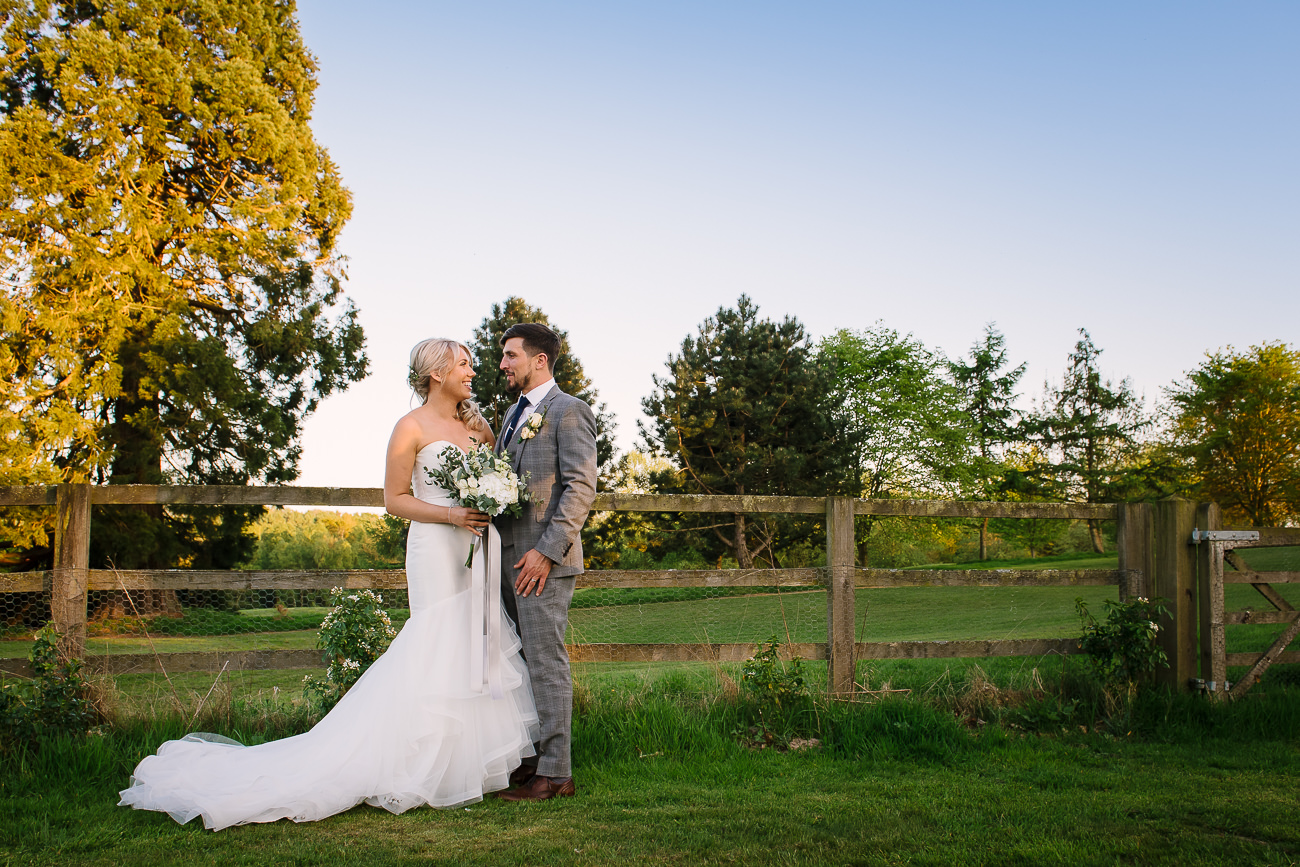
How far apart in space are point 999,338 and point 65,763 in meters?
48.0

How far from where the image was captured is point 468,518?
12.2ft

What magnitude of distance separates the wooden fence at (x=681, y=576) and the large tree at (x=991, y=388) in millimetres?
39716

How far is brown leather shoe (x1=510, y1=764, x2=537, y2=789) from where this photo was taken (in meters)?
3.85

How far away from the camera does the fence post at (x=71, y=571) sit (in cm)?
444

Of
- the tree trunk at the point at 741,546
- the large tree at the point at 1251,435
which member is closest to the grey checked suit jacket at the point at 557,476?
the tree trunk at the point at 741,546

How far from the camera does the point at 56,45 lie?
47.9 ft

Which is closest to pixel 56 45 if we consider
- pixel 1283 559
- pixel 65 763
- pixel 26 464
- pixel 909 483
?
pixel 26 464

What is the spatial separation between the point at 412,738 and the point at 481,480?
3.88ft

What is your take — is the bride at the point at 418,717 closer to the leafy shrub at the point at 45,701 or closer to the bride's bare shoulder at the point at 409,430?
the bride's bare shoulder at the point at 409,430

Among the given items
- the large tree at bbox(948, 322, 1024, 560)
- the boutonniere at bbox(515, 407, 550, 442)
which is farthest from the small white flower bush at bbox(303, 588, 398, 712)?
the large tree at bbox(948, 322, 1024, 560)

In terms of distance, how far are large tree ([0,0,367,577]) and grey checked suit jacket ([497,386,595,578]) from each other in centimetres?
1375

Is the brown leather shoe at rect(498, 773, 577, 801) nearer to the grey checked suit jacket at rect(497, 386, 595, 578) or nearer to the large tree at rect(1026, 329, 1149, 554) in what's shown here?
the grey checked suit jacket at rect(497, 386, 595, 578)

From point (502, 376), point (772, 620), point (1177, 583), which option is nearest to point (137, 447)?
point (772, 620)

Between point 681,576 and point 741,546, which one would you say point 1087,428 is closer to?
point 741,546
